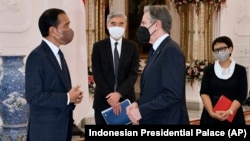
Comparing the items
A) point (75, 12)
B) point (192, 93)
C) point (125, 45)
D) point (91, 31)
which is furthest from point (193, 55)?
point (125, 45)

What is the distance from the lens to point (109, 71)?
17.7 feet

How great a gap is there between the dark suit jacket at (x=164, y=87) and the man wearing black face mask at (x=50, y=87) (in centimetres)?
60

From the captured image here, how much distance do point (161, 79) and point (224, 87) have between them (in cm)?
145

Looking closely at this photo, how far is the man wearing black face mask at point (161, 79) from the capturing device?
3.40 m

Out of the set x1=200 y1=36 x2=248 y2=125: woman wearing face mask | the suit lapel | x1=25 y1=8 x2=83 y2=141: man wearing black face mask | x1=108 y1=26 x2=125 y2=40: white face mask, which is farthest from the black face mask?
x1=108 y1=26 x2=125 y2=40: white face mask

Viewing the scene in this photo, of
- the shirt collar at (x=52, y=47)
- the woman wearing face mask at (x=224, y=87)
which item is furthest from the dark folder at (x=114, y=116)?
the shirt collar at (x=52, y=47)

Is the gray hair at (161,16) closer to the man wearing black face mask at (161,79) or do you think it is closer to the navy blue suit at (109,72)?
the man wearing black face mask at (161,79)

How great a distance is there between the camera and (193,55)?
10.4 m

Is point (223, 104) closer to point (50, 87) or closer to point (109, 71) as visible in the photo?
point (109, 71)

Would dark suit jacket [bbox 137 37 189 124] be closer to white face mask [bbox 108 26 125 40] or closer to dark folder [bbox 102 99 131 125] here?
dark folder [bbox 102 99 131 125]

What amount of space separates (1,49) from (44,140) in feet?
11.9

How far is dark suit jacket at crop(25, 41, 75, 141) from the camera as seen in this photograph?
3.67 m

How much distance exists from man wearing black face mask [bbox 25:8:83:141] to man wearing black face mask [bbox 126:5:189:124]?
580 mm

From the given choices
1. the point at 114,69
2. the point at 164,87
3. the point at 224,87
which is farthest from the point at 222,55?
the point at 164,87
